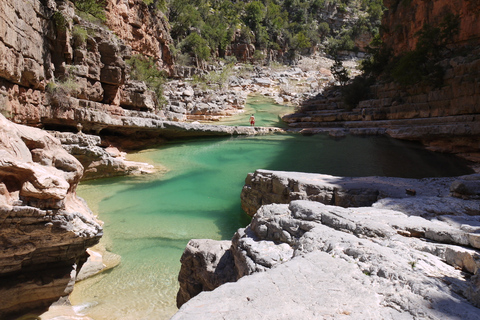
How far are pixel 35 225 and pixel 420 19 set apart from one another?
21.9m

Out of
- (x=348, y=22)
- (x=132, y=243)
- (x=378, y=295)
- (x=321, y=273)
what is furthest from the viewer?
(x=348, y=22)

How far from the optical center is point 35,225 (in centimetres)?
327

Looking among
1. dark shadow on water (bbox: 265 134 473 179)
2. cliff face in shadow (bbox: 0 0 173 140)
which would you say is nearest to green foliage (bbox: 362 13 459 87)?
dark shadow on water (bbox: 265 134 473 179)

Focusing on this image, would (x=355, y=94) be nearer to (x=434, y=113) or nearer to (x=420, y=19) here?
(x=420, y=19)

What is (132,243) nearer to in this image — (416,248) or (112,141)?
(416,248)

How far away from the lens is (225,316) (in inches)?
63.4

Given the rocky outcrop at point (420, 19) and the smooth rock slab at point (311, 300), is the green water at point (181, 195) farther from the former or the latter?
the rocky outcrop at point (420, 19)

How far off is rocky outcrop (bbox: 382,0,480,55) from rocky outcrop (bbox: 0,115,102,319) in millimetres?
16715

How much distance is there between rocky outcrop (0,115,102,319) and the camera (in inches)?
124

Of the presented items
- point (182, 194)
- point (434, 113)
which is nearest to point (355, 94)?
point (434, 113)

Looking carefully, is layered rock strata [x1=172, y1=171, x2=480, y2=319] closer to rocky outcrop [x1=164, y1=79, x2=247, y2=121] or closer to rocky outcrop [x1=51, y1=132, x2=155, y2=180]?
rocky outcrop [x1=51, y1=132, x2=155, y2=180]

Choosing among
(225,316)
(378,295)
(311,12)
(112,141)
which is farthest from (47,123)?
(311,12)

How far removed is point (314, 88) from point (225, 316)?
3056 centimetres

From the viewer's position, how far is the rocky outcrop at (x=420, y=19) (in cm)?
1330
